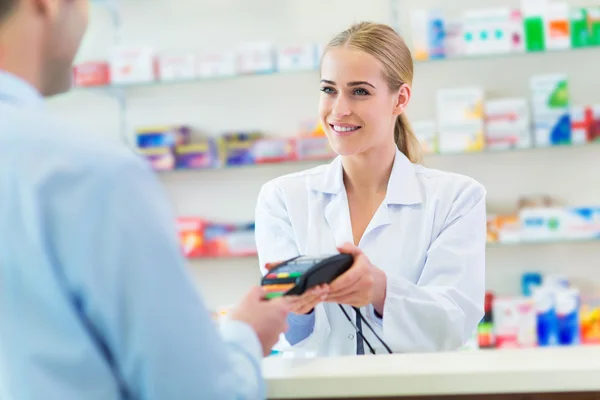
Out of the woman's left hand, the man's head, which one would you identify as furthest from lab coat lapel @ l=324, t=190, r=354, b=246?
the man's head

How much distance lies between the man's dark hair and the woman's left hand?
892 mm

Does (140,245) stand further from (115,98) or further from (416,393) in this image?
(115,98)

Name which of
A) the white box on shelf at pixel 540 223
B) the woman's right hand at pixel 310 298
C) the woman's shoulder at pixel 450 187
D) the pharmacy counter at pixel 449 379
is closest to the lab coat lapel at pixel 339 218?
the woman's shoulder at pixel 450 187

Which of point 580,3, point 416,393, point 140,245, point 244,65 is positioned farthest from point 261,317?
point 580,3

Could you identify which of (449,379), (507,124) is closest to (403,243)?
(449,379)

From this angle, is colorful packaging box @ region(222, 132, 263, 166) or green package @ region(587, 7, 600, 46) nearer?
green package @ region(587, 7, 600, 46)

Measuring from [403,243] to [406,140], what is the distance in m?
0.44

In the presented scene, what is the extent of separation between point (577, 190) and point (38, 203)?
3.43 metres

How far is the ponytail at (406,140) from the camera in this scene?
2305 mm

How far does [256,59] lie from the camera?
12.6 ft

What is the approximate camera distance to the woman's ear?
2211 millimetres

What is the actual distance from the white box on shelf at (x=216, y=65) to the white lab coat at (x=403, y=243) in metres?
1.81

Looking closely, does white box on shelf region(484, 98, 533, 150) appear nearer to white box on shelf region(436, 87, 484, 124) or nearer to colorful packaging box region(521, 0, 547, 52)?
white box on shelf region(436, 87, 484, 124)

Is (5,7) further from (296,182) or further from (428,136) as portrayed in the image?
(428,136)
